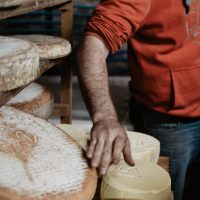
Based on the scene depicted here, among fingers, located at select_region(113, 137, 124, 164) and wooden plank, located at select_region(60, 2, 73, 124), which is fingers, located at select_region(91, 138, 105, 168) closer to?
fingers, located at select_region(113, 137, 124, 164)

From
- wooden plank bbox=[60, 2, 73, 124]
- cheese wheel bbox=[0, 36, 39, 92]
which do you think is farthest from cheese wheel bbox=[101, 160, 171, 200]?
wooden plank bbox=[60, 2, 73, 124]

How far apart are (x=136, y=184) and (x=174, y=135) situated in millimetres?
604

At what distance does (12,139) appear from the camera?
4.24ft

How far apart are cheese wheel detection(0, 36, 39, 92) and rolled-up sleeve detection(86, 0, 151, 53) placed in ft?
1.76

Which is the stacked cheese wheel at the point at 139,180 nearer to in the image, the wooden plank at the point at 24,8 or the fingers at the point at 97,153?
the fingers at the point at 97,153

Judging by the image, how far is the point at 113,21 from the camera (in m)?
1.62

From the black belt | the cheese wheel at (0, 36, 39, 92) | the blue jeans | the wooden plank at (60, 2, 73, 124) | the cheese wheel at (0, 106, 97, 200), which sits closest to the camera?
the cheese wheel at (0, 36, 39, 92)

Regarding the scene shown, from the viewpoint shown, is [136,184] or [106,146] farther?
[136,184]

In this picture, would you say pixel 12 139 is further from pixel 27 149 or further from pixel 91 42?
pixel 91 42

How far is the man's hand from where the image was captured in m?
1.26

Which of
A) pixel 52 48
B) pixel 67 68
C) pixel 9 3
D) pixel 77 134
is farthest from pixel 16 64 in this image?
pixel 67 68

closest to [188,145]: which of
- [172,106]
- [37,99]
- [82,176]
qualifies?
[172,106]

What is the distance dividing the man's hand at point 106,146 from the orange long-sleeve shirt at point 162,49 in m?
0.44

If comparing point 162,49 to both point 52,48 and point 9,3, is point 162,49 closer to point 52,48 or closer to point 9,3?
point 52,48
